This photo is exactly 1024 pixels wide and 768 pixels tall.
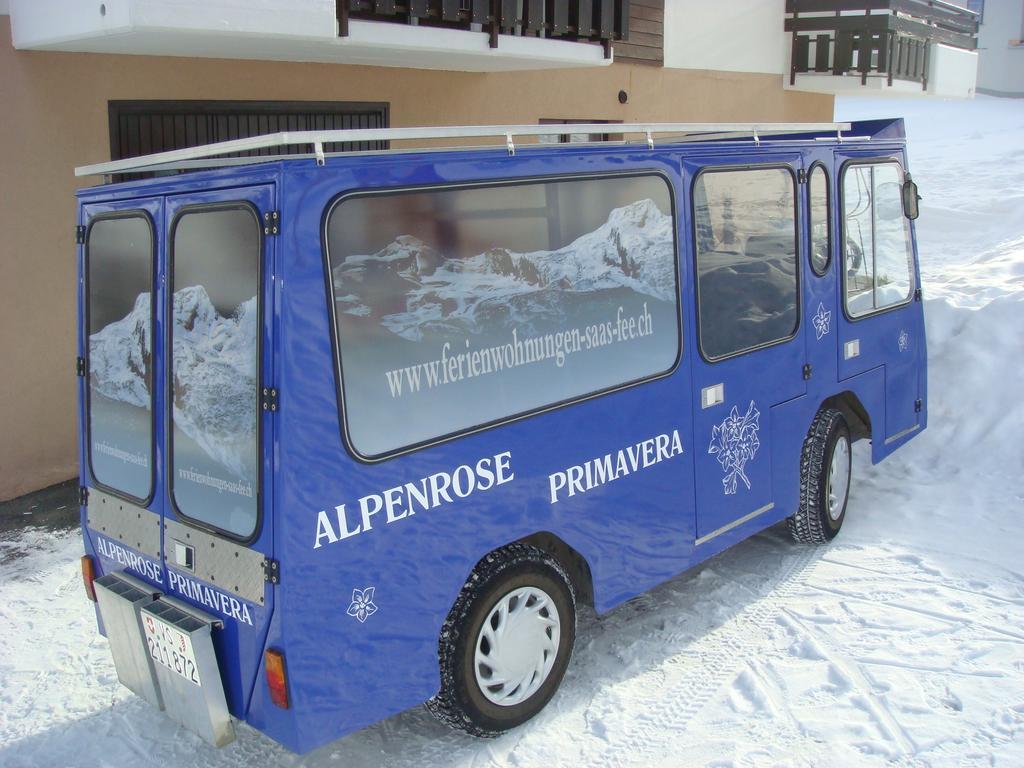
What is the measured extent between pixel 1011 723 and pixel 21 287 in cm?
627

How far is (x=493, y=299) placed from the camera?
144 inches

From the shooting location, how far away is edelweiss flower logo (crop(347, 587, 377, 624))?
3309mm

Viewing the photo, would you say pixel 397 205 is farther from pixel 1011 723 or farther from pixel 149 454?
pixel 1011 723

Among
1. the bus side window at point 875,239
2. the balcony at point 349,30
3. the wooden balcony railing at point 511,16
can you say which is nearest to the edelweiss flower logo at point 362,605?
the bus side window at point 875,239

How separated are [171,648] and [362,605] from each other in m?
0.72

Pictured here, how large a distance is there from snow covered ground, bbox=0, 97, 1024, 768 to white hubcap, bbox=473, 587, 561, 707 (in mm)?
200

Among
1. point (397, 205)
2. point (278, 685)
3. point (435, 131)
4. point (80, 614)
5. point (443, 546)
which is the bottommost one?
point (80, 614)

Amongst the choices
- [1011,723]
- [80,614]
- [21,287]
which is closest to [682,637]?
[1011,723]

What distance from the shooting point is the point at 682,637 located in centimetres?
469

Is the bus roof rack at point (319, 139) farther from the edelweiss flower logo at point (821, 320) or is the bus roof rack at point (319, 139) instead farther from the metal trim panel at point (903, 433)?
the metal trim panel at point (903, 433)

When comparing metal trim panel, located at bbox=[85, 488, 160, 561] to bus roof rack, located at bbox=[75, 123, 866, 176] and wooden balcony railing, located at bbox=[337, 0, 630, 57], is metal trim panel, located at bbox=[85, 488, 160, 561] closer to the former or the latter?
bus roof rack, located at bbox=[75, 123, 866, 176]

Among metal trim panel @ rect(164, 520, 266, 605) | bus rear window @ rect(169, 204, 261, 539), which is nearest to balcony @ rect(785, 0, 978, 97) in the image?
bus rear window @ rect(169, 204, 261, 539)

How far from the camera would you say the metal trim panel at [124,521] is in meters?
3.66

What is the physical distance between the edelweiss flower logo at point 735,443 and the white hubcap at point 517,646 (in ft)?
4.11
